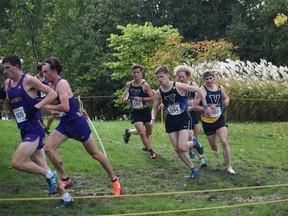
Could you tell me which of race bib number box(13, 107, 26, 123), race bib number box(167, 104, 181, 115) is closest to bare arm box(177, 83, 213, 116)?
race bib number box(167, 104, 181, 115)

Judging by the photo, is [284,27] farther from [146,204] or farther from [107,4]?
[146,204]

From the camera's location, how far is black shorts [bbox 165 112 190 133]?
959cm

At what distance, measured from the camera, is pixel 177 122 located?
377 inches

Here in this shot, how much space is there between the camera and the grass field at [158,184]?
746cm

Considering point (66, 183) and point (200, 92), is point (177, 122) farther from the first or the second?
point (66, 183)

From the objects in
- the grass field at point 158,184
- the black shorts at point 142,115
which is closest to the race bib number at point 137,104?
the black shorts at point 142,115

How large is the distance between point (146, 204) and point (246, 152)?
554 cm

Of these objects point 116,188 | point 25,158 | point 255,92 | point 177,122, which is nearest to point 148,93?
point 177,122

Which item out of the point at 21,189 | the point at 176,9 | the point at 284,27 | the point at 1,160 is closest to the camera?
the point at 21,189

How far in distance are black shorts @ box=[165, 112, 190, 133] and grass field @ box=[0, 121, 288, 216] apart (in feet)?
2.79

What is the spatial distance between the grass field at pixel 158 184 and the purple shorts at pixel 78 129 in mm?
860

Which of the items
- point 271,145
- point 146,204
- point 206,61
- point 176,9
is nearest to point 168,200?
point 146,204

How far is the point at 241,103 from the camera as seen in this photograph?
20.8 meters

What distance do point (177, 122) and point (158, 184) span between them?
1.11 meters
